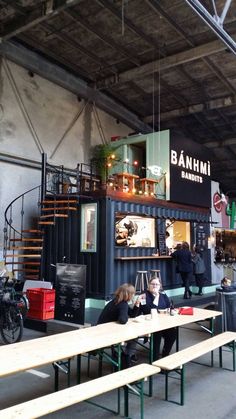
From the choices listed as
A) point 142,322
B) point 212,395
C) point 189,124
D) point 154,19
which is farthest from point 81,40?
point 212,395

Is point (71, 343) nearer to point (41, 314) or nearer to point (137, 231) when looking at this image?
point (41, 314)

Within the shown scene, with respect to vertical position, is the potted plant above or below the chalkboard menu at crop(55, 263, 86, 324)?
above

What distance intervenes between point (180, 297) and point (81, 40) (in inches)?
301

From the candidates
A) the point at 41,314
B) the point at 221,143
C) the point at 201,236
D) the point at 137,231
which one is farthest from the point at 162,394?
the point at 221,143

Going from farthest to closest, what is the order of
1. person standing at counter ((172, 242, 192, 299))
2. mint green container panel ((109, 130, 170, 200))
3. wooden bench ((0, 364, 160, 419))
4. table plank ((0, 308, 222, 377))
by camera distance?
mint green container panel ((109, 130, 170, 200)), person standing at counter ((172, 242, 192, 299)), table plank ((0, 308, 222, 377)), wooden bench ((0, 364, 160, 419))

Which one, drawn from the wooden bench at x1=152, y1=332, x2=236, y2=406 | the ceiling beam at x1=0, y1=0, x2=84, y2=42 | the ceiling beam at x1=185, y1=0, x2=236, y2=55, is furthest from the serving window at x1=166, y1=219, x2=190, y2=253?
the wooden bench at x1=152, y1=332, x2=236, y2=406

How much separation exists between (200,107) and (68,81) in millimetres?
5014

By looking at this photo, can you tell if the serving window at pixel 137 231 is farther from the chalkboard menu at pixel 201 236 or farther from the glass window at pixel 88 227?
the chalkboard menu at pixel 201 236

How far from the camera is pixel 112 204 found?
29.2ft

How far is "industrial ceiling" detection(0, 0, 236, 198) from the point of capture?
916cm

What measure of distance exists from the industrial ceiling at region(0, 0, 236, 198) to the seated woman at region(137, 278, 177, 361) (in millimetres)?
4244

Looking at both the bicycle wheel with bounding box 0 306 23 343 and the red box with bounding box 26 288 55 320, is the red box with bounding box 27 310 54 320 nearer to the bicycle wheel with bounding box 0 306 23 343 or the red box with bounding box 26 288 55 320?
the red box with bounding box 26 288 55 320

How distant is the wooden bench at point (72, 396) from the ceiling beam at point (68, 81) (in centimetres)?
964

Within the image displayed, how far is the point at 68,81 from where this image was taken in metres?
12.4
